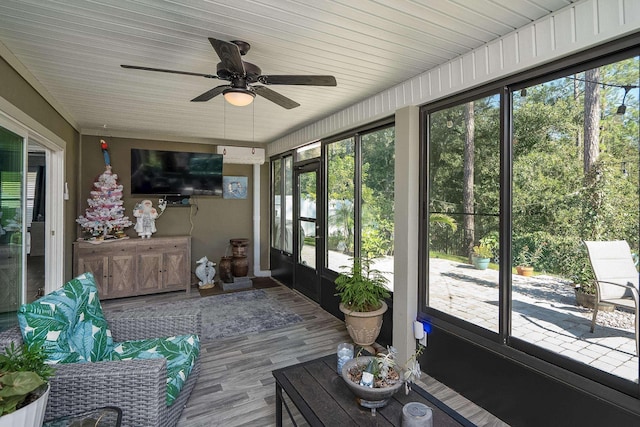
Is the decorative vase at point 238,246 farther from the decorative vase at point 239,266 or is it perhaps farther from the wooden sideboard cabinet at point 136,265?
the wooden sideboard cabinet at point 136,265

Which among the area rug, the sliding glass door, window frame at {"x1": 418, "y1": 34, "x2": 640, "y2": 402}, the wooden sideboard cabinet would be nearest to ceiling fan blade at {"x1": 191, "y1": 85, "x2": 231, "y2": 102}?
the sliding glass door

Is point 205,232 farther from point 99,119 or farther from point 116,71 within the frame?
point 116,71

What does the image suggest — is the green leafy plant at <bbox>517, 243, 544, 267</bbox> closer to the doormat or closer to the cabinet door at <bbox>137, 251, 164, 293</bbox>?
the doormat

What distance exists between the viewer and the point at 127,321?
251 centimetres

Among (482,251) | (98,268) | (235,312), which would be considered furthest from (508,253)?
(98,268)

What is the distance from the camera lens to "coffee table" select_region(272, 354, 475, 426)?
59.0 inches

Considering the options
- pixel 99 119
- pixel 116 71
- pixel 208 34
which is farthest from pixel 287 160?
pixel 208 34

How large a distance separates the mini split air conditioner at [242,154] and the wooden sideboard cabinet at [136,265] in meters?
1.59

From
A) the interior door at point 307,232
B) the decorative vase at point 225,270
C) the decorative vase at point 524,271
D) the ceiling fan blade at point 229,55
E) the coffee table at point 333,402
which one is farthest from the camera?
the decorative vase at point 225,270

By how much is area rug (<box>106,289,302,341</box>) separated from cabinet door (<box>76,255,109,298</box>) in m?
0.63

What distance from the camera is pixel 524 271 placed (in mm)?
2197

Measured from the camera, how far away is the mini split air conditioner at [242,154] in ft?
18.3

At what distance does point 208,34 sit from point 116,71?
119 cm

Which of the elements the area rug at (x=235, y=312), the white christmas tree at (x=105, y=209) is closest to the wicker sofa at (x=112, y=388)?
the area rug at (x=235, y=312)
